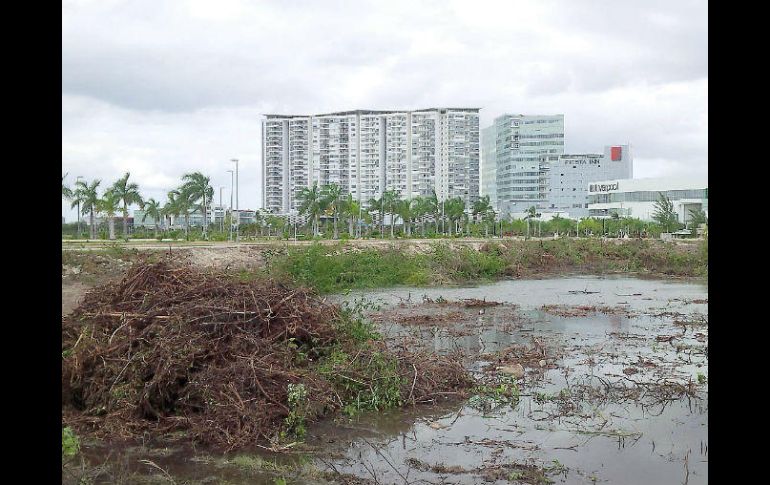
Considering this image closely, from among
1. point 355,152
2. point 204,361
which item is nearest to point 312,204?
point 355,152

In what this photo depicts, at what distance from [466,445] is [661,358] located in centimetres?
489

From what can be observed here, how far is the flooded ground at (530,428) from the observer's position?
520 cm

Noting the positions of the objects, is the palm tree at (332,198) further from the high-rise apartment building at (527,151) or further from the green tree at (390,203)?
the high-rise apartment building at (527,151)

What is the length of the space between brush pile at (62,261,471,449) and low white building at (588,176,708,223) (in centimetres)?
6044

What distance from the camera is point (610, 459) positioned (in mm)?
5539

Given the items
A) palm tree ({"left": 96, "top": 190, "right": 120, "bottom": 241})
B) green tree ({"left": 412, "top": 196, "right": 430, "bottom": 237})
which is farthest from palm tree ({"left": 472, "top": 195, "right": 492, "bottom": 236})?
palm tree ({"left": 96, "top": 190, "right": 120, "bottom": 241})

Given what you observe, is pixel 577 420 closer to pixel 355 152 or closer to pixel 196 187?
pixel 196 187

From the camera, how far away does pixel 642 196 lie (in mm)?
71062

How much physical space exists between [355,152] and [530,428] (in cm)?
8229

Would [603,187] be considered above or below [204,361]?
above

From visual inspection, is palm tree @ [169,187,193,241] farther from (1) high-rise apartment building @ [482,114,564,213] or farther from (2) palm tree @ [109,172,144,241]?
(1) high-rise apartment building @ [482,114,564,213]

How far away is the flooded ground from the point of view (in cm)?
520
